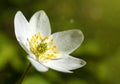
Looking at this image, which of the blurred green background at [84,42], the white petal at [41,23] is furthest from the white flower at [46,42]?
the blurred green background at [84,42]

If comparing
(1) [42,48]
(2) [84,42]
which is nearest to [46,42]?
(1) [42,48]

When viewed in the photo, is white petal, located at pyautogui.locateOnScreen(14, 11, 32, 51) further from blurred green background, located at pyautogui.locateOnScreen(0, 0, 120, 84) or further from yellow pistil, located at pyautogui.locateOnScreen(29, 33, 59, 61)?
blurred green background, located at pyautogui.locateOnScreen(0, 0, 120, 84)

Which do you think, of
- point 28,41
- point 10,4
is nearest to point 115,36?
point 10,4

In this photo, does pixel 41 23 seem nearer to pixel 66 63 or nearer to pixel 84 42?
pixel 66 63

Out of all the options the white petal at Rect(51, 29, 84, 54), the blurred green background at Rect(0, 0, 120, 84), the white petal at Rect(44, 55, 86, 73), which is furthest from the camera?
the blurred green background at Rect(0, 0, 120, 84)

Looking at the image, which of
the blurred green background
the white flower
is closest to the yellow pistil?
the white flower

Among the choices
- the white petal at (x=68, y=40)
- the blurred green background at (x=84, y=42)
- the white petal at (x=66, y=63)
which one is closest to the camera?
the white petal at (x=66, y=63)

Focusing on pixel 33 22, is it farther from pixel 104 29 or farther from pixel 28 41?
pixel 104 29

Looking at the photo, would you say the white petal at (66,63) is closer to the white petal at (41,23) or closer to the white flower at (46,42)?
the white flower at (46,42)
